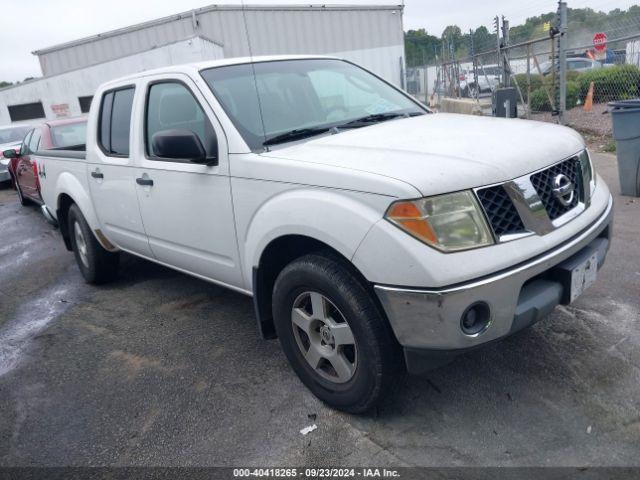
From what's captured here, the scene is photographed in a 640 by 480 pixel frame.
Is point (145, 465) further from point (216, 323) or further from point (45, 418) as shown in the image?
point (216, 323)

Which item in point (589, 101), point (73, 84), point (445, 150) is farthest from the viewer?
point (73, 84)

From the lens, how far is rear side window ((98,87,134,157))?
438 cm

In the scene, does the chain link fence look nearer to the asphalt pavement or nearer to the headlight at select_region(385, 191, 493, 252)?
the asphalt pavement

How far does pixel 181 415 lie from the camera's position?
3.16 m

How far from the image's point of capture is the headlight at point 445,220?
2367mm

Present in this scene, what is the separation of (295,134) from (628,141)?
14.7ft

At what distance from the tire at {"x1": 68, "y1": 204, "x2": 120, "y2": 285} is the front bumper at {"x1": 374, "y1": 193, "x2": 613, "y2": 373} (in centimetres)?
362

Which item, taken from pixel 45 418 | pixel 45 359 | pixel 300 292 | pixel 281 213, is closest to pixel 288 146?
pixel 281 213

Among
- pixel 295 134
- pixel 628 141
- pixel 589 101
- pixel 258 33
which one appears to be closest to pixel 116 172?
pixel 295 134

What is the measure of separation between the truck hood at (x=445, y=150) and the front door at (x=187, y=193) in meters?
0.45

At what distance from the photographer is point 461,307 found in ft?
7.64

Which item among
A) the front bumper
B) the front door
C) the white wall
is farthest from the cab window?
the white wall

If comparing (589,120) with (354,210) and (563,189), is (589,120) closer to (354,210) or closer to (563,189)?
(563,189)

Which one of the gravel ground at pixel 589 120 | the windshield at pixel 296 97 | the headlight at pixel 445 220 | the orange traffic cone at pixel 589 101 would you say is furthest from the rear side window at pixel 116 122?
the orange traffic cone at pixel 589 101
